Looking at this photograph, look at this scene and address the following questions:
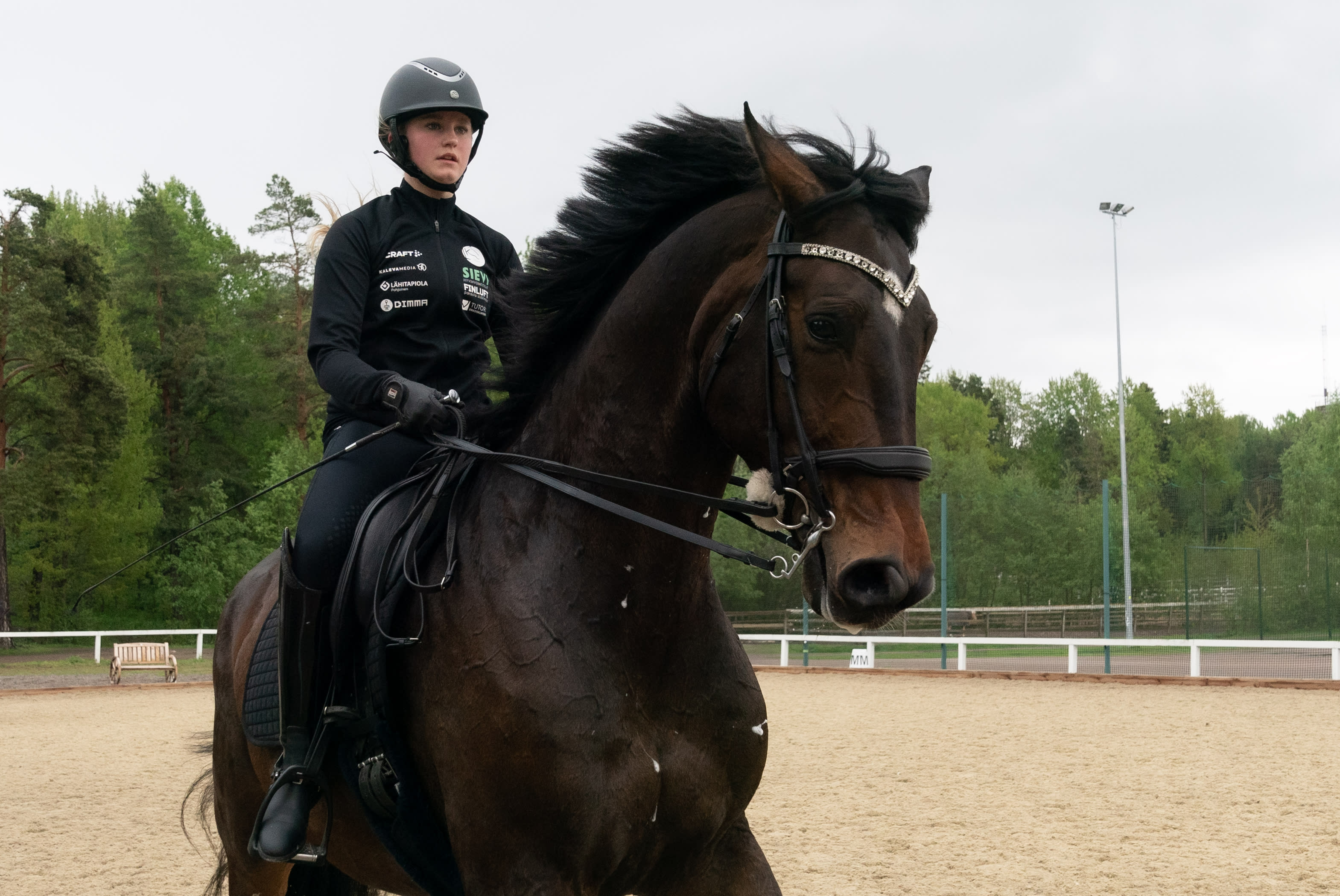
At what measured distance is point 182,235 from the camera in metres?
50.7

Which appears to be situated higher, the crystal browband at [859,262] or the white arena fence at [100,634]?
the crystal browband at [859,262]

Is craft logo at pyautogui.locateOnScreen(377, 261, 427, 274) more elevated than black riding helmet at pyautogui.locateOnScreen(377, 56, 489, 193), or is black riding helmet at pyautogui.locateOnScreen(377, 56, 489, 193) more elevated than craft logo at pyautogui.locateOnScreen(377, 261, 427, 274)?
black riding helmet at pyautogui.locateOnScreen(377, 56, 489, 193)

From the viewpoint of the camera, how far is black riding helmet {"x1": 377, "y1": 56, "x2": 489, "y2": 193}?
12.0 feet

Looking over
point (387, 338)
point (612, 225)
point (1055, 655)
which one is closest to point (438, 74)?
point (387, 338)

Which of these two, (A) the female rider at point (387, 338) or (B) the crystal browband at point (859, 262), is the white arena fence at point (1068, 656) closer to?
(A) the female rider at point (387, 338)

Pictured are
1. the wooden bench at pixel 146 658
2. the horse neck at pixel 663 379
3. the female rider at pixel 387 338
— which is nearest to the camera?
the horse neck at pixel 663 379

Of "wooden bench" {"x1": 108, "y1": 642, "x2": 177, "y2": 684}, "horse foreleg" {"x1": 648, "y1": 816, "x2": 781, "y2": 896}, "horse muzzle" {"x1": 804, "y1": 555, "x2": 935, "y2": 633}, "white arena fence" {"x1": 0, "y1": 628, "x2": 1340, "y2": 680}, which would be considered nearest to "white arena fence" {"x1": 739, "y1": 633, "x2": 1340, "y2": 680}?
"white arena fence" {"x1": 0, "y1": 628, "x2": 1340, "y2": 680}

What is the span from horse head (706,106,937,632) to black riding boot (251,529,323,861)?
1.41m

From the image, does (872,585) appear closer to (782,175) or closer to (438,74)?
(782,175)

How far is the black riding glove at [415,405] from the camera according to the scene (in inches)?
126

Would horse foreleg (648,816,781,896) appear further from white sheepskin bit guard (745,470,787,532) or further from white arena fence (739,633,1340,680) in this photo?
white arena fence (739,633,1340,680)

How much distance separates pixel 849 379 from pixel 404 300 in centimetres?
169

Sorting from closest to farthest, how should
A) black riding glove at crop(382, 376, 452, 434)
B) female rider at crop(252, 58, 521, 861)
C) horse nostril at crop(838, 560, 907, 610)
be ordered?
horse nostril at crop(838, 560, 907, 610) < black riding glove at crop(382, 376, 452, 434) < female rider at crop(252, 58, 521, 861)

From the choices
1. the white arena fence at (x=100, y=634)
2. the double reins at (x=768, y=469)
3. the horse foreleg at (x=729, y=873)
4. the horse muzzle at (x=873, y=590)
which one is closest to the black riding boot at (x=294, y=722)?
the double reins at (x=768, y=469)
